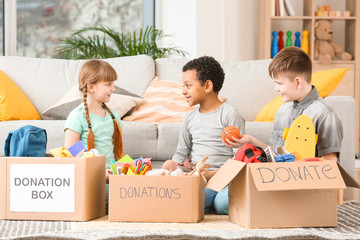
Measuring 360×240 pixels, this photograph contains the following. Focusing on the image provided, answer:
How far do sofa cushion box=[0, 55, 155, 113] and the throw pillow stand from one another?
20 centimetres

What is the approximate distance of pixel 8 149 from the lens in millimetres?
1899

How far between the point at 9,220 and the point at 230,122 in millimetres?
915

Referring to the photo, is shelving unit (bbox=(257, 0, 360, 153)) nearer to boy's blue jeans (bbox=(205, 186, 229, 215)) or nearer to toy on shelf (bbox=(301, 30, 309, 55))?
toy on shelf (bbox=(301, 30, 309, 55))

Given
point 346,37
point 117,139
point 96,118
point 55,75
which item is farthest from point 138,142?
point 346,37

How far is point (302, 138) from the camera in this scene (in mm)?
1798

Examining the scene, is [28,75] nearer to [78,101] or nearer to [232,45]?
[78,101]

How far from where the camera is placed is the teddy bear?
4.84 meters

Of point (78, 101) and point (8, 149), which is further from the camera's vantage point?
point (78, 101)

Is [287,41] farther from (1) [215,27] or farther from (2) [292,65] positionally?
(2) [292,65]

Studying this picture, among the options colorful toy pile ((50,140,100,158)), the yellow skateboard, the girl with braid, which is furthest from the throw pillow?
the yellow skateboard

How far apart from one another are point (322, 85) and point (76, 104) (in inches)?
53.1

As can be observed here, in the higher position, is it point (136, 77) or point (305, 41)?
point (305, 41)

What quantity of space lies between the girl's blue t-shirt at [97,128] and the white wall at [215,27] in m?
2.65

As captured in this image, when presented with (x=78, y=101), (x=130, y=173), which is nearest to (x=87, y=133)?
(x=130, y=173)
